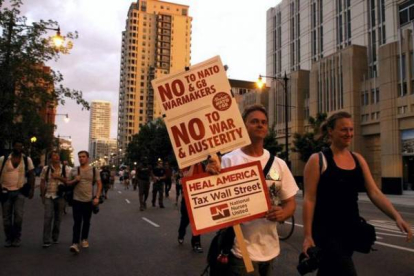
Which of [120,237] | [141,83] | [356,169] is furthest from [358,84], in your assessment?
[141,83]

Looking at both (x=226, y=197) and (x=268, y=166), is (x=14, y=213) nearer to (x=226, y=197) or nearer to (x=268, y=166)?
(x=226, y=197)

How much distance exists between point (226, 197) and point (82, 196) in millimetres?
5575

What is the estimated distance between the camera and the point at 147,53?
567 ft

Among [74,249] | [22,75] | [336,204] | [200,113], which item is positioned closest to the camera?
[200,113]

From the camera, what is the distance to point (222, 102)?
10.6 feet

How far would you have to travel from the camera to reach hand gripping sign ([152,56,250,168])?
312 cm

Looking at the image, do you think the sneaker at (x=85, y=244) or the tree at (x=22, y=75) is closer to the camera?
the sneaker at (x=85, y=244)

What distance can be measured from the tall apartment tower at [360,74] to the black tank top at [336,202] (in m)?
26.8

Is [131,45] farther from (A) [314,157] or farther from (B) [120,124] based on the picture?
(A) [314,157]

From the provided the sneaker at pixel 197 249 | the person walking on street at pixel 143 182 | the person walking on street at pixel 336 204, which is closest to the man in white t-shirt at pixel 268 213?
the person walking on street at pixel 336 204

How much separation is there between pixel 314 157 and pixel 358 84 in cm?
3994

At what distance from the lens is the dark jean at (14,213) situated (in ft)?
26.6

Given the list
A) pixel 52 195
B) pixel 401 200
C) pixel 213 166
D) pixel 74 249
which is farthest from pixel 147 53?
pixel 213 166

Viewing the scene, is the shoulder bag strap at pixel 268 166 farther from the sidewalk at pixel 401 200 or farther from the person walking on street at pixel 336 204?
the sidewalk at pixel 401 200
